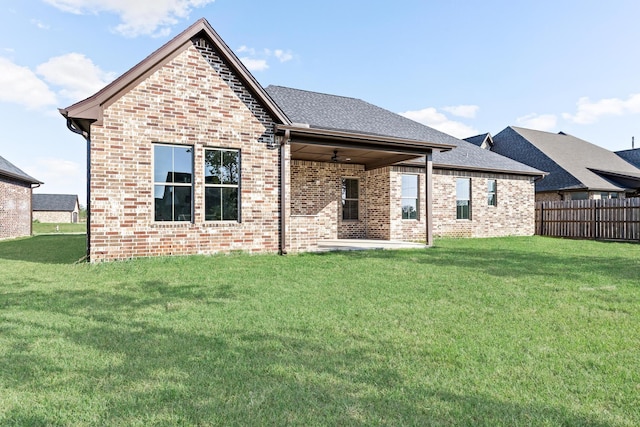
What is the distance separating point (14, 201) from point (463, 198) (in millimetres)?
23704

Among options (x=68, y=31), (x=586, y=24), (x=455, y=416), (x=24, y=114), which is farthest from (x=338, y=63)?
(x=455, y=416)

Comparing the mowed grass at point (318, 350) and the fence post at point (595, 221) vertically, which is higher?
the fence post at point (595, 221)

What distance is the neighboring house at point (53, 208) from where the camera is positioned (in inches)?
2212

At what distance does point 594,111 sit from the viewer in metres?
60.4

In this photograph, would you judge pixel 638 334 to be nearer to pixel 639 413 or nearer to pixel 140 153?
pixel 639 413

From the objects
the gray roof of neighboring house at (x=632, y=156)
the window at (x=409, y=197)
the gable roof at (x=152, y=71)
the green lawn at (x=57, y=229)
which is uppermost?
the gray roof of neighboring house at (x=632, y=156)

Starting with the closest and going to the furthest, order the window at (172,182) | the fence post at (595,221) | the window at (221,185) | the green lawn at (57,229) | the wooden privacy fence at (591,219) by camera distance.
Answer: the window at (172,182), the window at (221,185), the wooden privacy fence at (591,219), the fence post at (595,221), the green lawn at (57,229)

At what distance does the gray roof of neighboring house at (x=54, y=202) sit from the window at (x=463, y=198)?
6227cm

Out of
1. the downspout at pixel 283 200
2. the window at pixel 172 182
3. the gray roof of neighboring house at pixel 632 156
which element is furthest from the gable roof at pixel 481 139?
the window at pixel 172 182

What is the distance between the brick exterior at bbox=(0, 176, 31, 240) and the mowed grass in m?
16.1

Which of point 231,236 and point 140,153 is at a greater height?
point 140,153

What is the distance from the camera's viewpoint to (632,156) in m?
28.4

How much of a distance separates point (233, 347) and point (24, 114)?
1877 cm

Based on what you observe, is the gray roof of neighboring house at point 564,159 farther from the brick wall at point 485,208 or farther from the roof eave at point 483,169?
the brick wall at point 485,208
